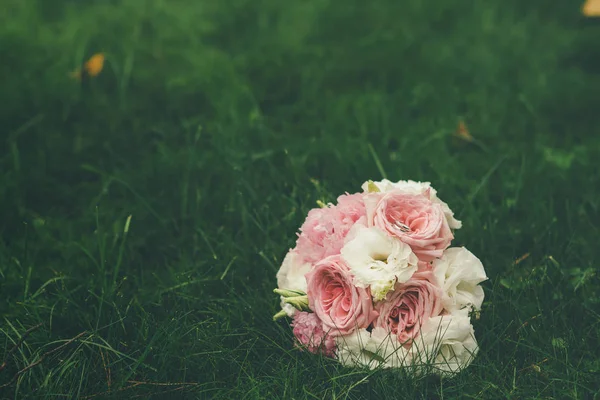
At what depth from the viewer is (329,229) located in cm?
200

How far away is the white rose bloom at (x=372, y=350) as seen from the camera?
72.4 inches

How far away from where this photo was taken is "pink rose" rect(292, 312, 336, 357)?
1907 millimetres

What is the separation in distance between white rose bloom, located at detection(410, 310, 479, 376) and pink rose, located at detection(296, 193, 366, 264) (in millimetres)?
288

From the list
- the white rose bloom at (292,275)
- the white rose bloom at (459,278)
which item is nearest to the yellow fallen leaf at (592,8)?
the white rose bloom at (459,278)

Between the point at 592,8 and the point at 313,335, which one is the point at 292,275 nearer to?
the point at 313,335

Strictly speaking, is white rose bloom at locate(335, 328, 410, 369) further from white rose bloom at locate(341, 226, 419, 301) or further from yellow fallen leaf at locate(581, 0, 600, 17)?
yellow fallen leaf at locate(581, 0, 600, 17)

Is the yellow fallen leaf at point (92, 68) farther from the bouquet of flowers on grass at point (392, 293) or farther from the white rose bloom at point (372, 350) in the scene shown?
the white rose bloom at point (372, 350)

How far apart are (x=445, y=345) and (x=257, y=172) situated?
1.14 meters

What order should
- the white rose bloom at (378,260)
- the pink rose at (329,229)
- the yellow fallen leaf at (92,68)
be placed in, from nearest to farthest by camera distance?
1. the white rose bloom at (378,260)
2. the pink rose at (329,229)
3. the yellow fallen leaf at (92,68)

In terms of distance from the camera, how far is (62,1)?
430 cm

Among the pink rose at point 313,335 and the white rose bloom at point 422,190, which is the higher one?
the white rose bloom at point 422,190

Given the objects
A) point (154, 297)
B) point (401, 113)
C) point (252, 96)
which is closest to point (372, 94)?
point (401, 113)

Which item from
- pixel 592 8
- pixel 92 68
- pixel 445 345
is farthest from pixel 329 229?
pixel 592 8

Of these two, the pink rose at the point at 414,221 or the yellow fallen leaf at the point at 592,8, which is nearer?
the pink rose at the point at 414,221
